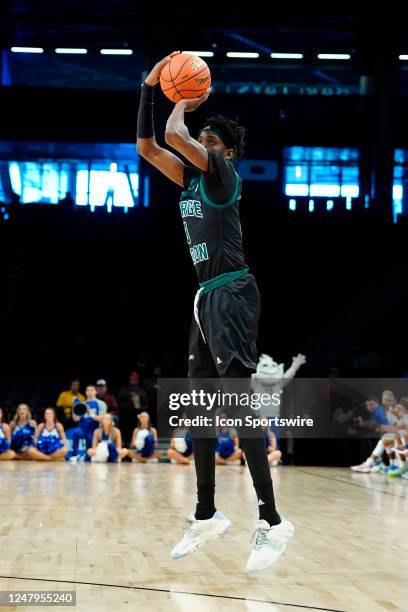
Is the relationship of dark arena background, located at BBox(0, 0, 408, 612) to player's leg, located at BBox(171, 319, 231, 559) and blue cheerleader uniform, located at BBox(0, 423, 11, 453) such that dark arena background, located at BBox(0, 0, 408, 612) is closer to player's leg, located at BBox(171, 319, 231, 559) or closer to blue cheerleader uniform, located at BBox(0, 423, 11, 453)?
blue cheerleader uniform, located at BBox(0, 423, 11, 453)

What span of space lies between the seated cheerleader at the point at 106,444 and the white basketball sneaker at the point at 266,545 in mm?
9434

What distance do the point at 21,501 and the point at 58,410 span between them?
26.1ft

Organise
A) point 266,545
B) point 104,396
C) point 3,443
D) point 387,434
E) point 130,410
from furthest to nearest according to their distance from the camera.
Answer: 1. point 104,396
2. point 130,410
3. point 3,443
4. point 387,434
5. point 266,545

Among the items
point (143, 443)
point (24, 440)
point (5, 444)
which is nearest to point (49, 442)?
point (24, 440)

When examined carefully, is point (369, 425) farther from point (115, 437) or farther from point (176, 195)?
point (176, 195)

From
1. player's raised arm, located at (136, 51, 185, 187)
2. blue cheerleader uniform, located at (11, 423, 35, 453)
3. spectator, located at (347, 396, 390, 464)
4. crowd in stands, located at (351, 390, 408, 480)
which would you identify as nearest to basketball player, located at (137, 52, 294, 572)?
player's raised arm, located at (136, 51, 185, 187)

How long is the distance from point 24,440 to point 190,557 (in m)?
9.34

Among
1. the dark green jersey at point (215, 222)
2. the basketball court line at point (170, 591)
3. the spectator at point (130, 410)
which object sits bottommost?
the spectator at point (130, 410)

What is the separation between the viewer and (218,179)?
354 centimetres

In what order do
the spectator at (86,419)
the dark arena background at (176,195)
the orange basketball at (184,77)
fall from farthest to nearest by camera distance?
the dark arena background at (176,195), the spectator at (86,419), the orange basketball at (184,77)

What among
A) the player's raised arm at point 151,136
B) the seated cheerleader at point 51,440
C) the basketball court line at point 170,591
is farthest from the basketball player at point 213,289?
the seated cheerleader at point 51,440

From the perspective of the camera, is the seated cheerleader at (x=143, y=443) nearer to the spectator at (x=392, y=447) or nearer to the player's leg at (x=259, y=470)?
the spectator at (x=392, y=447)

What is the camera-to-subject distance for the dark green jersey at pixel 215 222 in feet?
11.7

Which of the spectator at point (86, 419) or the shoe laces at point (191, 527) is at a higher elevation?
the shoe laces at point (191, 527)
